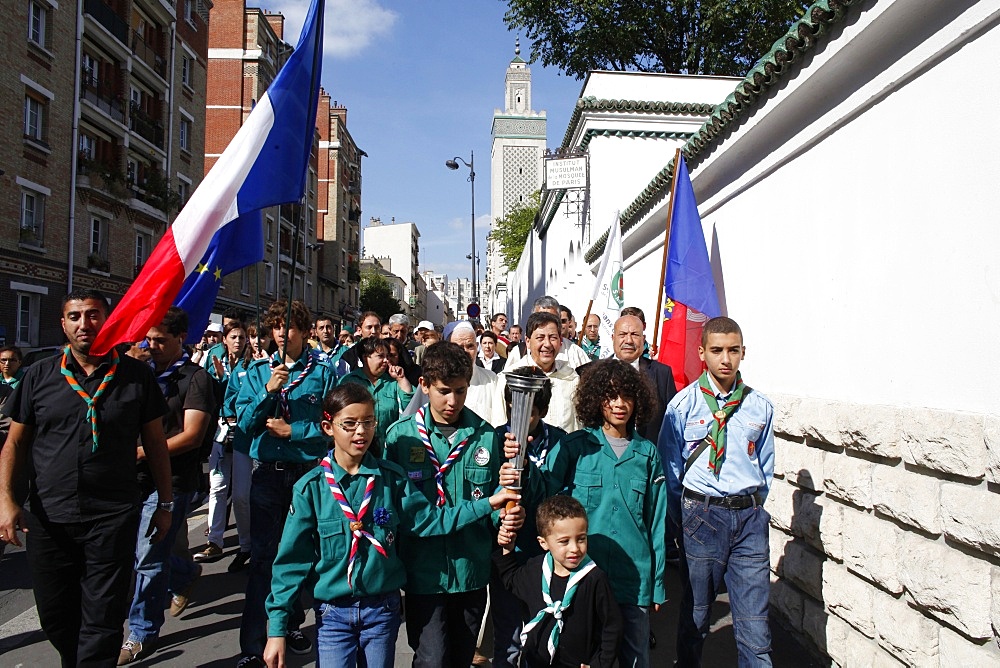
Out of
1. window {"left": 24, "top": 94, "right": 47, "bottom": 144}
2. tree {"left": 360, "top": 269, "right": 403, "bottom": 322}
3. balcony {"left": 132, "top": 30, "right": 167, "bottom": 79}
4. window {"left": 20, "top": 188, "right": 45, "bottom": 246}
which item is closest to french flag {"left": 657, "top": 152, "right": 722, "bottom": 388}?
window {"left": 20, "top": 188, "right": 45, "bottom": 246}

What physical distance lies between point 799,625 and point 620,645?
6.80ft

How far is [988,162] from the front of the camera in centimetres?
342

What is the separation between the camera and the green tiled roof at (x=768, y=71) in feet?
15.5

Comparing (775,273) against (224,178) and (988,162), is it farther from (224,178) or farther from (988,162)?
(224,178)

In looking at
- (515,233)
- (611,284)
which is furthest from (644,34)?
(515,233)

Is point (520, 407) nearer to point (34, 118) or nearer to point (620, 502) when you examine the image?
point (620, 502)

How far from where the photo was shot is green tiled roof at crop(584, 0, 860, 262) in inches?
186

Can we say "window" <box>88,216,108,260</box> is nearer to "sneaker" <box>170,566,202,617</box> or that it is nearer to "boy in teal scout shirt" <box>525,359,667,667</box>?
"sneaker" <box>170,566,202,617</box>

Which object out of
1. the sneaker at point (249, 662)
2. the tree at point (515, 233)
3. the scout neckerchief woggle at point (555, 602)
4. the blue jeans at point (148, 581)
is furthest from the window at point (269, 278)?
the scout neckerchief woggle at point (555, 602)

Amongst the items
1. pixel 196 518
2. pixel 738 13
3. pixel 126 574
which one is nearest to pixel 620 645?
pixel 126 574

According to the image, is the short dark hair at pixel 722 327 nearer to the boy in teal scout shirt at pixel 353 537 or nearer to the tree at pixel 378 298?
the boy in teal scout shirt at pixel 353 537

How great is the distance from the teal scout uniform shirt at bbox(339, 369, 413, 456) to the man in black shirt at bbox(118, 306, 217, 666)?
1.15 metres

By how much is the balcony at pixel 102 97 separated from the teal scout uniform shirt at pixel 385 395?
21.7 meters

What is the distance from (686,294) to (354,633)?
445 cm
